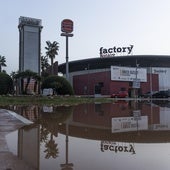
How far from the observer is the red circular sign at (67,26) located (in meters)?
63.3

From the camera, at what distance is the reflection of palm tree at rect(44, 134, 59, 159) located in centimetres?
816

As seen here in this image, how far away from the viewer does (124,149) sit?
354 inches

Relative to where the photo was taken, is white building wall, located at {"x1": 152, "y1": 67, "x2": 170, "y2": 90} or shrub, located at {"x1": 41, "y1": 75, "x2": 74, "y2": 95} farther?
white building wall, located at {"x1": 152, "y1": 67, "x2": 170, "y2": 90}

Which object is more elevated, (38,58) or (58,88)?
(38,58)

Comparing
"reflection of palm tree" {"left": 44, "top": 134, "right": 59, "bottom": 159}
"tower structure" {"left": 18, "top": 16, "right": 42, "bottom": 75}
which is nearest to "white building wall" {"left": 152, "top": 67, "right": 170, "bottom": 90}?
"tower structure" {"left": 18, "top": 16, "right": 42, "bottom": 75}

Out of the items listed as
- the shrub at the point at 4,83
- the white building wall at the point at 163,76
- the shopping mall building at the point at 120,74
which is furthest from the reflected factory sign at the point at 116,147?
the white building wall at the point at 163,76

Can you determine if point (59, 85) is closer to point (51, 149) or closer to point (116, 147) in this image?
point (116, 147)

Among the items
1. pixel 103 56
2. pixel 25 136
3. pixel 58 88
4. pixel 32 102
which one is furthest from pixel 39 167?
pixel 103 56

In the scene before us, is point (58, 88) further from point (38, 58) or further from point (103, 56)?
point (38, 58)

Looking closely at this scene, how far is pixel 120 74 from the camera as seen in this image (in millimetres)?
82125

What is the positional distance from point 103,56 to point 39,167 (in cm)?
8497

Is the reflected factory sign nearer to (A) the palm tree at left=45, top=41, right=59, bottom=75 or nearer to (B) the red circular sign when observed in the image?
(B) the red circular sign

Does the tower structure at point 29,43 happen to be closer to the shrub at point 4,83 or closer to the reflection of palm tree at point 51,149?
the shrub at point 4,83

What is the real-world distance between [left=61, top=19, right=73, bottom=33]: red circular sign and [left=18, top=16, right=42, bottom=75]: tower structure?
3867cm
